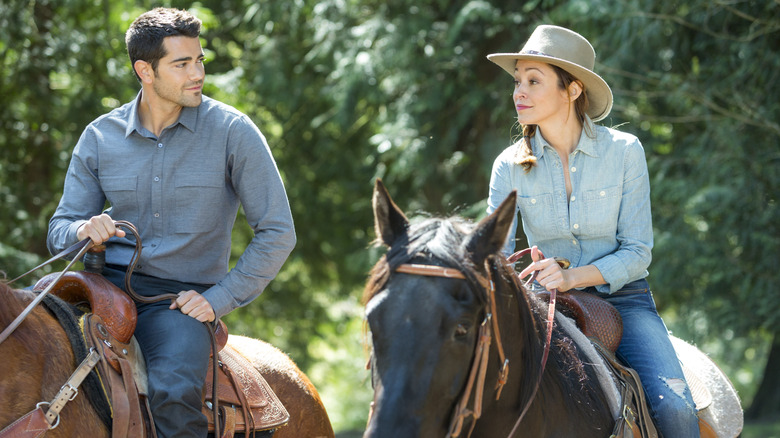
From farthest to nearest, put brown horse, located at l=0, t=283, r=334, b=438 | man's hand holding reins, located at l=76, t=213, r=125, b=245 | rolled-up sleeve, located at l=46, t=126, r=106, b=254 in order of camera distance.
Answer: rolled-up sleeve, located at l=46, t=126, r=106, b=254 → man's hand holding reins, located at l=76, t=213, r=125, b=245 → brown horse, located at l=0, t=283, r=334, b=438

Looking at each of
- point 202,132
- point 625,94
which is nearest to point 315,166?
point 625,94

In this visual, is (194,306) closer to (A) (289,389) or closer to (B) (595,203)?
(A) (289,389)

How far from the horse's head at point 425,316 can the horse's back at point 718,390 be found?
5.72ft

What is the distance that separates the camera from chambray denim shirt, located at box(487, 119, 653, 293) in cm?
360

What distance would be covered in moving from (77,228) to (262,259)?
0.83 metres

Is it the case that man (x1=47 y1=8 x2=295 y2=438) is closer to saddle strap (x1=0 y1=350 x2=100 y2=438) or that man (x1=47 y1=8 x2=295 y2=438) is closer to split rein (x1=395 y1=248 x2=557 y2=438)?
saddle strap (x1=0 y1=350 x2=100 y2=438)

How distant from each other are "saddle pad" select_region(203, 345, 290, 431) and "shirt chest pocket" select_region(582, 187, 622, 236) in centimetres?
170

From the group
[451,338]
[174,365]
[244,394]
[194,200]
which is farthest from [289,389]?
[451,338]

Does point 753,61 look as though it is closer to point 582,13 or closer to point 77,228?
point 582,13

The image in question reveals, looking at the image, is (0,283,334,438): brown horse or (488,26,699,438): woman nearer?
(0,283,334,438): brown horse

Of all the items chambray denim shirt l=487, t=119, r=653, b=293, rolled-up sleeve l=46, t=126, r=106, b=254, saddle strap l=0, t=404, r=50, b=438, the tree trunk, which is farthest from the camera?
the tree trunk

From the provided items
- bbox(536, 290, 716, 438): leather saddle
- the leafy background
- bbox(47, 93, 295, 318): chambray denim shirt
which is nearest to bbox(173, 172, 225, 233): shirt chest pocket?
bbox(47, 93, 295, 318): chambray denim shirt

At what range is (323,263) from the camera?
12.1 m

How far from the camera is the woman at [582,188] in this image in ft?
11.6
